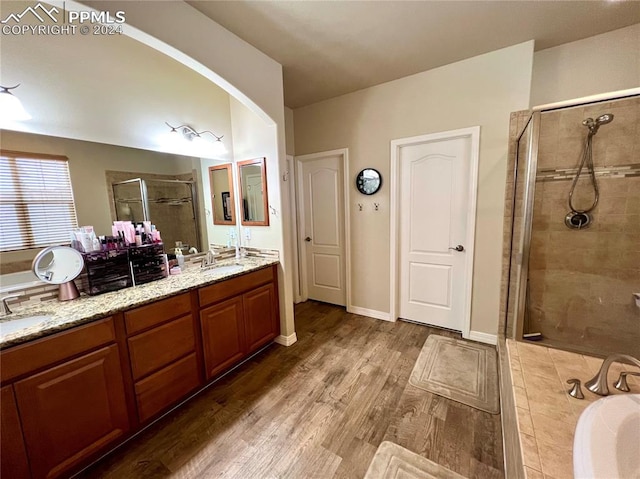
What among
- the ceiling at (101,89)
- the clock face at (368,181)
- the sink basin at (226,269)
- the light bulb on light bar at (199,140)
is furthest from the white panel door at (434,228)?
the ceiling at (101,89)

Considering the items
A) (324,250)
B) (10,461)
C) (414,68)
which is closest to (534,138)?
(414,68)

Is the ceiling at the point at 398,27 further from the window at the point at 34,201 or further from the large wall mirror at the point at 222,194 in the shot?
the window at the point at 34,201

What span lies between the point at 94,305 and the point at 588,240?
3.45m

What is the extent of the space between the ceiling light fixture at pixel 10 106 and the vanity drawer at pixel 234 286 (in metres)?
1.39

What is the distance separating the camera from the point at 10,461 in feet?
3.66

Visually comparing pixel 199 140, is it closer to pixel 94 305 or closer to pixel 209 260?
pixel 209 260

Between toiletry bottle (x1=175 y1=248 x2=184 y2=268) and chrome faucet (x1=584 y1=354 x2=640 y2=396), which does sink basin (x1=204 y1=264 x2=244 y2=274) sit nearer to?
toiletry bottle (x1=175 y1=248 x2=184 y2=268)

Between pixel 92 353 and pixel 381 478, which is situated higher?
pixel 92 353

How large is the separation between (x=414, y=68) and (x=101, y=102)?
2623 mm

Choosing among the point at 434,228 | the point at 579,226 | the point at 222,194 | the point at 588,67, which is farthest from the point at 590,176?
the point at 222,194

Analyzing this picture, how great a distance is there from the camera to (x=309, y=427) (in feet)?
5.47

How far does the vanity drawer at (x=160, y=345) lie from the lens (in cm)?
153

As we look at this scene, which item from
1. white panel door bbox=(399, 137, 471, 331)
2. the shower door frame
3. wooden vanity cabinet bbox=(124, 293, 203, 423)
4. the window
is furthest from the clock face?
the window

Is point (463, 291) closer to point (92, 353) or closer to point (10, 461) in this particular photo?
point (92, 353)
